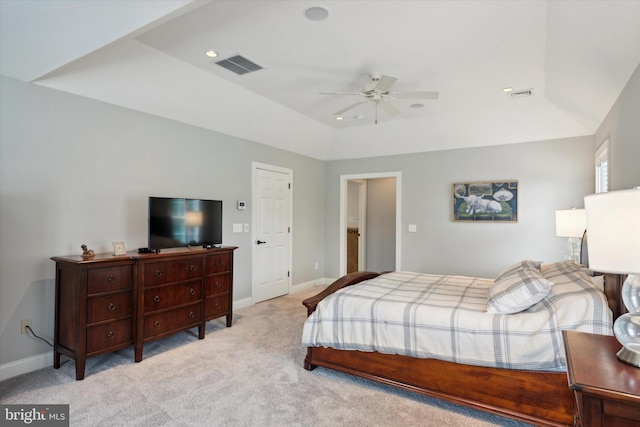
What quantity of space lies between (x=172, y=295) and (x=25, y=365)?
1240 millimetres

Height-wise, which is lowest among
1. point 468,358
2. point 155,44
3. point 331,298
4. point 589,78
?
point 468,358

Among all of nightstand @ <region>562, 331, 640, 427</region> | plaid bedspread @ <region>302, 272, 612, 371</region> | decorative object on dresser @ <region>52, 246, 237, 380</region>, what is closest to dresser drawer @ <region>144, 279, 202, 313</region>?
decorative object on dresser @ <region>52, 246, 237, 380</region>

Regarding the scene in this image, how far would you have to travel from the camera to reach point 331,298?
9.52 ft

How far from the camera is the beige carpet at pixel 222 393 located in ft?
7.56

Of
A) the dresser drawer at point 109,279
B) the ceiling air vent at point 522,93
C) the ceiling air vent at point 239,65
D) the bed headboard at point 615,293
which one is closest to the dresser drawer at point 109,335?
the dresser drawer at point 109,279

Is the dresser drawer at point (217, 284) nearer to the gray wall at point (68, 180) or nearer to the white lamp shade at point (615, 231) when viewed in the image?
the gray wall at point (68, 180)

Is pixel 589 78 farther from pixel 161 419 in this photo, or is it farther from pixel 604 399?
pixel 161 419

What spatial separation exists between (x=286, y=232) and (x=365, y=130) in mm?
2182

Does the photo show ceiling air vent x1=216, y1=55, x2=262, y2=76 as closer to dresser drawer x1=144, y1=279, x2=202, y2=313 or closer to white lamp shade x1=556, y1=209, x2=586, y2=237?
dresser drawer x1=144, y1=279, x2=202, y2=313

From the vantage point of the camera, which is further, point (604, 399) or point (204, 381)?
point (204, 381)

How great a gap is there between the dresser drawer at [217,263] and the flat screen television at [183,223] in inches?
6.7

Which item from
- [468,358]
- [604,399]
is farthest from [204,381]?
[604,399]

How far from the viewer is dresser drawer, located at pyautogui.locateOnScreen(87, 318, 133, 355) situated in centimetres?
289

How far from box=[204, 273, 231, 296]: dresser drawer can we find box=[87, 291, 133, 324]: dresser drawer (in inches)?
33.5
